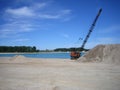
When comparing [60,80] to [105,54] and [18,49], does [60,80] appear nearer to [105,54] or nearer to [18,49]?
[105,54]

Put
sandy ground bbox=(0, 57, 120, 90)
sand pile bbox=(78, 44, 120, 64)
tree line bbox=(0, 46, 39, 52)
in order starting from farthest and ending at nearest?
1. tree line bbox=(0, 46, 39, 52)
2. sand pile bbox=(78, 44, 120, 64)
3. sandy ground bbox=(0, 57, 120, 90)

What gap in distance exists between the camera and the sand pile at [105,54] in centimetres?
3294

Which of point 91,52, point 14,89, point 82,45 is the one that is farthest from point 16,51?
→ point 14,89

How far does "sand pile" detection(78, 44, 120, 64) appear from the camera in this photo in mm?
32938

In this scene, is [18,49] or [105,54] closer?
[105,54]

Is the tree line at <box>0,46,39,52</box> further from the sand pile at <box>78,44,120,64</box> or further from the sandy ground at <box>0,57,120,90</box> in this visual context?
the sandy ground at <box>0,57,120,90</box>

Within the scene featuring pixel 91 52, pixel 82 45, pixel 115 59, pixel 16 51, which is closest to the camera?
pixel 115 59

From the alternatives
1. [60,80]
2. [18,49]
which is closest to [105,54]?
[60,80]

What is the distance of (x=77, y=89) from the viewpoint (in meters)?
10.4

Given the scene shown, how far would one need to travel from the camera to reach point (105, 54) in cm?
3588

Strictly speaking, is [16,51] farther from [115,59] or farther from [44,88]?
[44,88]

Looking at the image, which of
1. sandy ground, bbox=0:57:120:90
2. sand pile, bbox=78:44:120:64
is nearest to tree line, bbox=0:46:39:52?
sand pile, bbox=78:44:120:64

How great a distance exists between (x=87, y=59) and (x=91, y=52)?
7.69 ft

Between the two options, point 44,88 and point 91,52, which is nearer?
point 44,88
